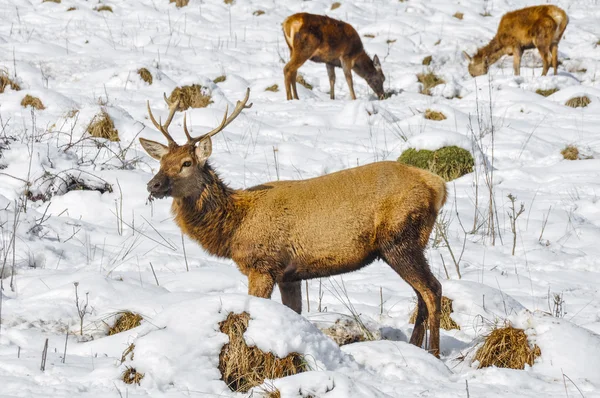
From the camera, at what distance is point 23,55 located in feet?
44.1

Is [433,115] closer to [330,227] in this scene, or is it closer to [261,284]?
[330,227]

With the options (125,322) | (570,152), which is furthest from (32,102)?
(570,152)

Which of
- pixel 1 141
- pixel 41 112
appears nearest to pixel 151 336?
pixel 1 141

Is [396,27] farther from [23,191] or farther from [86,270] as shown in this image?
[86,270]

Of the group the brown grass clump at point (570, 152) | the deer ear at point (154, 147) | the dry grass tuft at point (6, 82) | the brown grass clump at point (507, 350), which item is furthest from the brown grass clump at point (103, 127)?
the brown grass clump at point (507, 350)

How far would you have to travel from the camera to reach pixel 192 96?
1201 cm

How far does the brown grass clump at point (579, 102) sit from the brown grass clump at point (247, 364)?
1069 centimetres

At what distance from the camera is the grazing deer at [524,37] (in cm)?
1722

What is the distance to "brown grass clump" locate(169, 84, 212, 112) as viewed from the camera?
1191 centimetres

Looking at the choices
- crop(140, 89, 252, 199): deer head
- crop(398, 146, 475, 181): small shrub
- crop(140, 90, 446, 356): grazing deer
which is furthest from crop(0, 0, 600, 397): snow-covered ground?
crop(140, 89, 252, 199): deer head

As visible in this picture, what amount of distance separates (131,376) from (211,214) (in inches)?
81.9

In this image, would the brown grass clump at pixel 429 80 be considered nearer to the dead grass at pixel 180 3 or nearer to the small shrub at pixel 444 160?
the small shrub at pixel 444 160

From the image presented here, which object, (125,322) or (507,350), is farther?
(125,322)

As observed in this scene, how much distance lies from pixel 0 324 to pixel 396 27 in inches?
634
